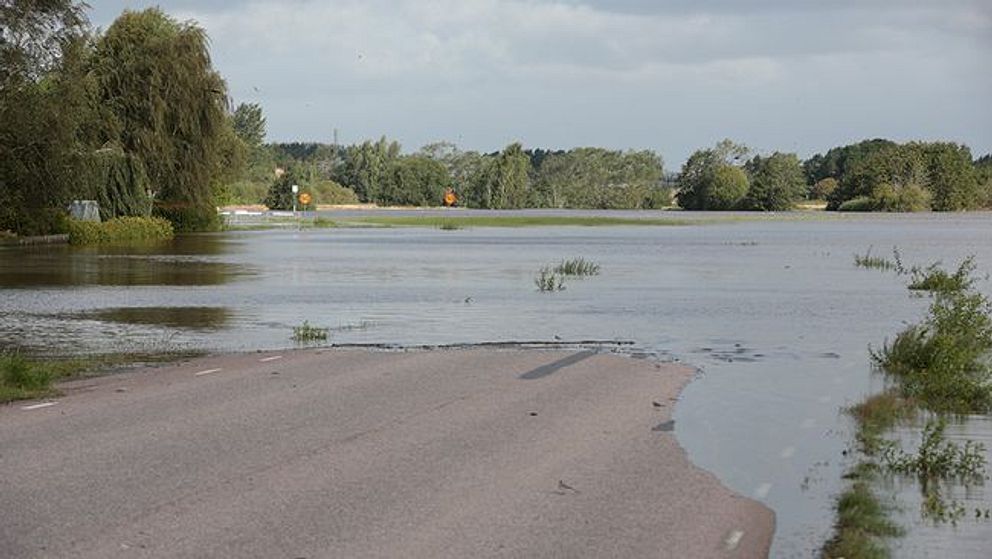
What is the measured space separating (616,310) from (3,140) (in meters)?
27.8

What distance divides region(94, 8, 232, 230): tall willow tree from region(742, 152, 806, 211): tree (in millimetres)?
126305

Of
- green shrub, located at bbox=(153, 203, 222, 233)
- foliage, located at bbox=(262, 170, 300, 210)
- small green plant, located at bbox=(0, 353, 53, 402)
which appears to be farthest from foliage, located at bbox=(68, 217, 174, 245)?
foliage, located at bbox=(262, 170, 300, 210)

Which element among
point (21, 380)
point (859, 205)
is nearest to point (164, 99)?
point (21, 380)

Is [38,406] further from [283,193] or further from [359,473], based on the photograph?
[283,193]

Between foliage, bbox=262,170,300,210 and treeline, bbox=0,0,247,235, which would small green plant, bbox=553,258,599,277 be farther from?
foliage, bbox=262,170,300,210

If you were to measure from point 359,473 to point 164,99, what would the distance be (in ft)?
213

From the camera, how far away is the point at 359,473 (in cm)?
1080

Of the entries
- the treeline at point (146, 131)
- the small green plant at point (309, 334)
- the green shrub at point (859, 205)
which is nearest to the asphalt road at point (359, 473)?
the small green plant at point (309, 334)

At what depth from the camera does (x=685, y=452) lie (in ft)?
40.6

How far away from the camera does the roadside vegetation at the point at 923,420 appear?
993cm

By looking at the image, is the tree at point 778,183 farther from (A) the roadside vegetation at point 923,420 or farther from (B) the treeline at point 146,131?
(A) the roadside vegetation at point 923,420

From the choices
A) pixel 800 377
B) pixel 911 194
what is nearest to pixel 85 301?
pixel 800 377

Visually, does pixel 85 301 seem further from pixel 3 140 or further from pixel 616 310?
pixel 3 140

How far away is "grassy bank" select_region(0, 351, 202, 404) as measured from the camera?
1523cm
